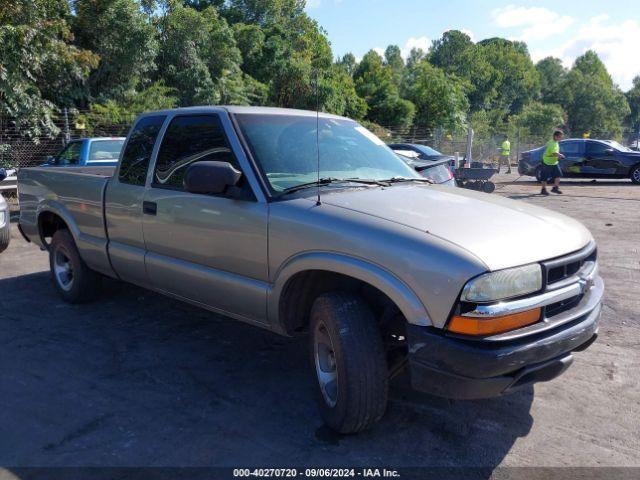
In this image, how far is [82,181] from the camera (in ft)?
17.7

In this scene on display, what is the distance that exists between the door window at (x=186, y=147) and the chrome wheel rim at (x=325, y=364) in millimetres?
1379

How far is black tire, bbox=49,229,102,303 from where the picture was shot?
5629mm

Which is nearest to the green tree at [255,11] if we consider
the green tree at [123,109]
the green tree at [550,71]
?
the green tree at [123,109]

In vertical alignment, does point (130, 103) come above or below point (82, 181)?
above

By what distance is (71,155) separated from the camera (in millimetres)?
11594

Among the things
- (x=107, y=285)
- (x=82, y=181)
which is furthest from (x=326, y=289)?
(x=107, y=285)

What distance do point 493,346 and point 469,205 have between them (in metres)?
1.08

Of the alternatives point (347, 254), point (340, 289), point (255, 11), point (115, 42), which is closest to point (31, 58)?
point (115, 42)

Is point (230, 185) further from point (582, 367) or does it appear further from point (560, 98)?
point (560, 98)

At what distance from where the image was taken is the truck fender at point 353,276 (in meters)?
2.88

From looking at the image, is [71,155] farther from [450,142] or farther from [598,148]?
[450,142]

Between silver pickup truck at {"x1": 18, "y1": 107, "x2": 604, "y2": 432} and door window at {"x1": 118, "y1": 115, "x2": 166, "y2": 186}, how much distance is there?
0.02m

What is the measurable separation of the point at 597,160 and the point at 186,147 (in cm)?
1825

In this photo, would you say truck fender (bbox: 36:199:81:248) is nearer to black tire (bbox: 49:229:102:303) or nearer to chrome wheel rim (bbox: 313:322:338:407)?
black tire (bbox: 49:229:102:303)
